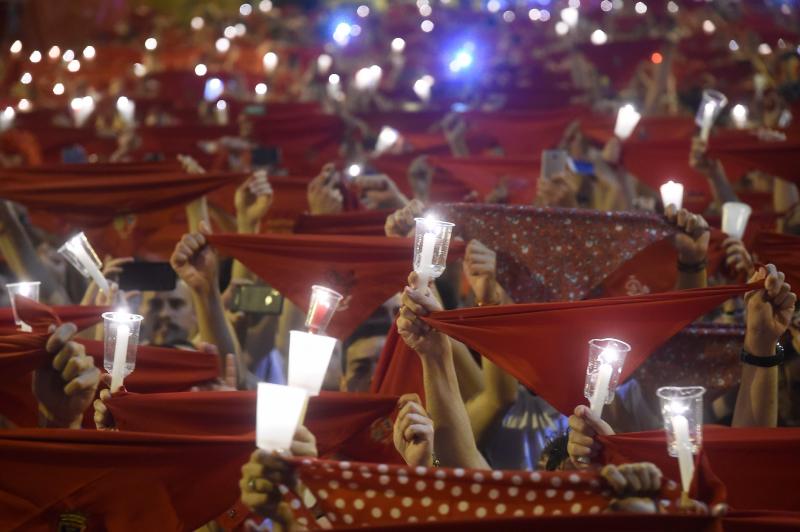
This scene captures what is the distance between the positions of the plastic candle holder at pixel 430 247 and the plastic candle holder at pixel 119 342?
34.3 inches

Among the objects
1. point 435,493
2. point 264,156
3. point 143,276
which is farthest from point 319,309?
point 264,156

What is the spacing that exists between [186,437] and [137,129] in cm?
641

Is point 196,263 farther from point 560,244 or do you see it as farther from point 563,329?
point 563,329

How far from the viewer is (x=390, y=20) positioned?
756 inches

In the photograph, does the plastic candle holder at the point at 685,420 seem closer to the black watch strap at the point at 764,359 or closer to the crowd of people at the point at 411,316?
the crowd of people at the point at 411,316

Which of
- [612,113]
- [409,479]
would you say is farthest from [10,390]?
[612,113]

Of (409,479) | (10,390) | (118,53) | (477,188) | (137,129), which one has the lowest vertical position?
(409,479)

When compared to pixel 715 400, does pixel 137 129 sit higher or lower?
higher

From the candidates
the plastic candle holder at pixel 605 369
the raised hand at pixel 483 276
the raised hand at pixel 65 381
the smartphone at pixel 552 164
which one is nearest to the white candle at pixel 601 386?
the plastic candle holder at pixel 605 369

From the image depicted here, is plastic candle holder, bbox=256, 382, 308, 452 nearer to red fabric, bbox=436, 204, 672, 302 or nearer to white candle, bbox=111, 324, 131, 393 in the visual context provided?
white candle, bbox=111, 324, 131, 393

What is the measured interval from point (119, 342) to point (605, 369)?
1.41 metres

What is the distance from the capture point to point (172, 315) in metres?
5.65

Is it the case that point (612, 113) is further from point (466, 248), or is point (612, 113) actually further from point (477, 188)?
point (466, 248)

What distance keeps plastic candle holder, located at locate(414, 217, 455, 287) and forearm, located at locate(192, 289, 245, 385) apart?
1335 mm
